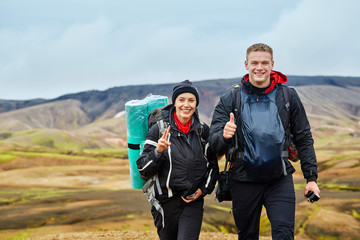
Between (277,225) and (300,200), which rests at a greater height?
(277,225)

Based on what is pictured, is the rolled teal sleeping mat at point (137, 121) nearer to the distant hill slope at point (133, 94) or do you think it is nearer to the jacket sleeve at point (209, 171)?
the jacket sleeve at point (209, 171)

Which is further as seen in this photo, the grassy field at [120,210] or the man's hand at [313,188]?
the grassy field at [120,210]

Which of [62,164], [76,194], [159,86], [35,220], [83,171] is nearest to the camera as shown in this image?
[35,220]

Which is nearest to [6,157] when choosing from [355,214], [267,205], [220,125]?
[355,214]

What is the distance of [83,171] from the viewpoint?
26297mm

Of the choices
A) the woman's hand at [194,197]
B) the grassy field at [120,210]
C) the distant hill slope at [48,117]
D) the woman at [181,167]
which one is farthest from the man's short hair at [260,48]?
the distant hill slope at [48,117]

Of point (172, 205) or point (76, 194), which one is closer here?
point (172, 205)

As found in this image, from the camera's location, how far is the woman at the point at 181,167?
4.46 meters

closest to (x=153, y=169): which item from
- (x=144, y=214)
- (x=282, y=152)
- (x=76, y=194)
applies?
(x=282, y=152)

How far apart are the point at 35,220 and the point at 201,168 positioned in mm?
10274

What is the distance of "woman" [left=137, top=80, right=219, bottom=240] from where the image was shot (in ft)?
14.6

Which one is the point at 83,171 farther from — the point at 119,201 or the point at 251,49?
the point at 251,49

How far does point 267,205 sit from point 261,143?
868mm

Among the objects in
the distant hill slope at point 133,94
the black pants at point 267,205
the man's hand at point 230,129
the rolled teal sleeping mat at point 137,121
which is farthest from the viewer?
the distant hill slope at point 133,94
